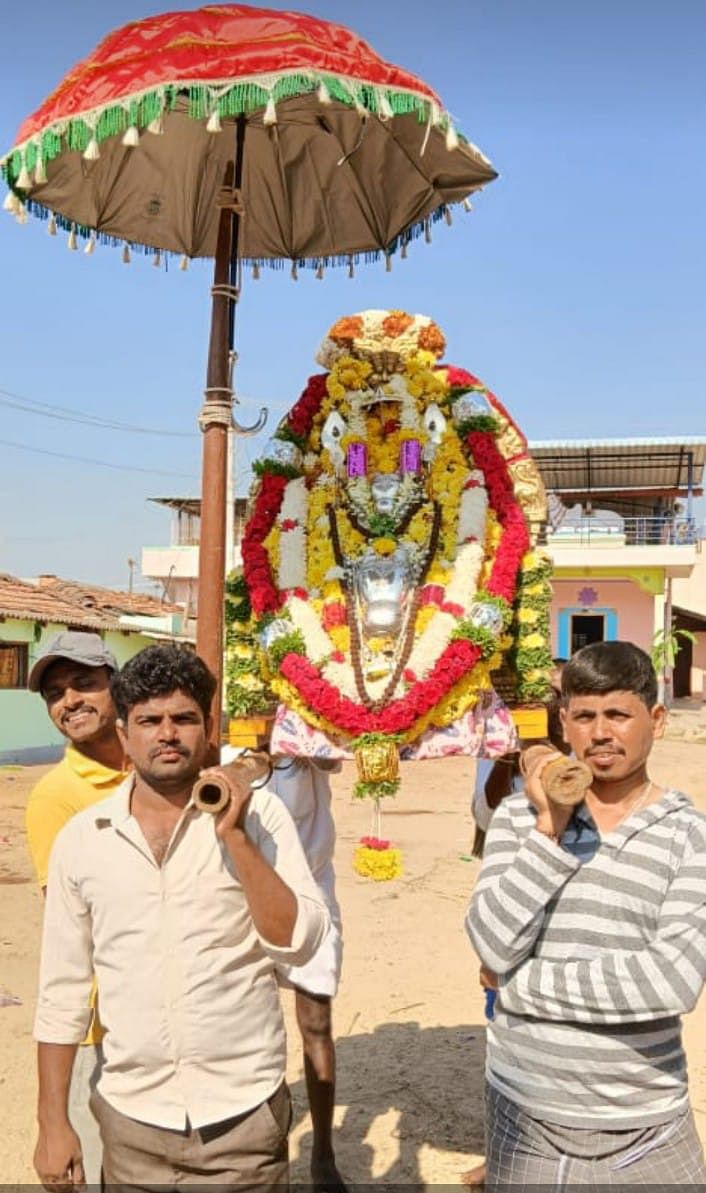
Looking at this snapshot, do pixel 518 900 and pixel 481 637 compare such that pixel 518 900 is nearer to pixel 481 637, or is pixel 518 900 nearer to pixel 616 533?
pixel 481 637

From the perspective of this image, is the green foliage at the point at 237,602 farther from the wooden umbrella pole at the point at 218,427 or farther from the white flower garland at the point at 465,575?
the white flower garland at the point at 465,575

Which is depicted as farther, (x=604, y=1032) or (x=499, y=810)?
(x=499, y=810)

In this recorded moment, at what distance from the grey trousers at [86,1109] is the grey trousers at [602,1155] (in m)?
1.12

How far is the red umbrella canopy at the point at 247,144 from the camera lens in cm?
321

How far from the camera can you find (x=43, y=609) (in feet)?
59.6

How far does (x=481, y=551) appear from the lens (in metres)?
4.01

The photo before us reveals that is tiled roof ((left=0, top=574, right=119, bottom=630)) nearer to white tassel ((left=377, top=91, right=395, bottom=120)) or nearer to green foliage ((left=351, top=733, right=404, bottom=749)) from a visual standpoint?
green foliage ((left=351, top=733, right=404, bottom=749))

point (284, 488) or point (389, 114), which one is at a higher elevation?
point (389, 114)

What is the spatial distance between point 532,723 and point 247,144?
2676mm

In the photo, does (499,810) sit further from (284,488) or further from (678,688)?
(678,688)

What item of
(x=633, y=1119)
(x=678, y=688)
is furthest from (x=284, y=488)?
(x=678, y=688)

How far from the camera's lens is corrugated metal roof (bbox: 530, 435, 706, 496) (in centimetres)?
2305

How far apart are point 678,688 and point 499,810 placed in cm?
3107

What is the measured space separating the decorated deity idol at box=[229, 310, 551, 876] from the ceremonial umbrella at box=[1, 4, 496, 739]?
38 cm
